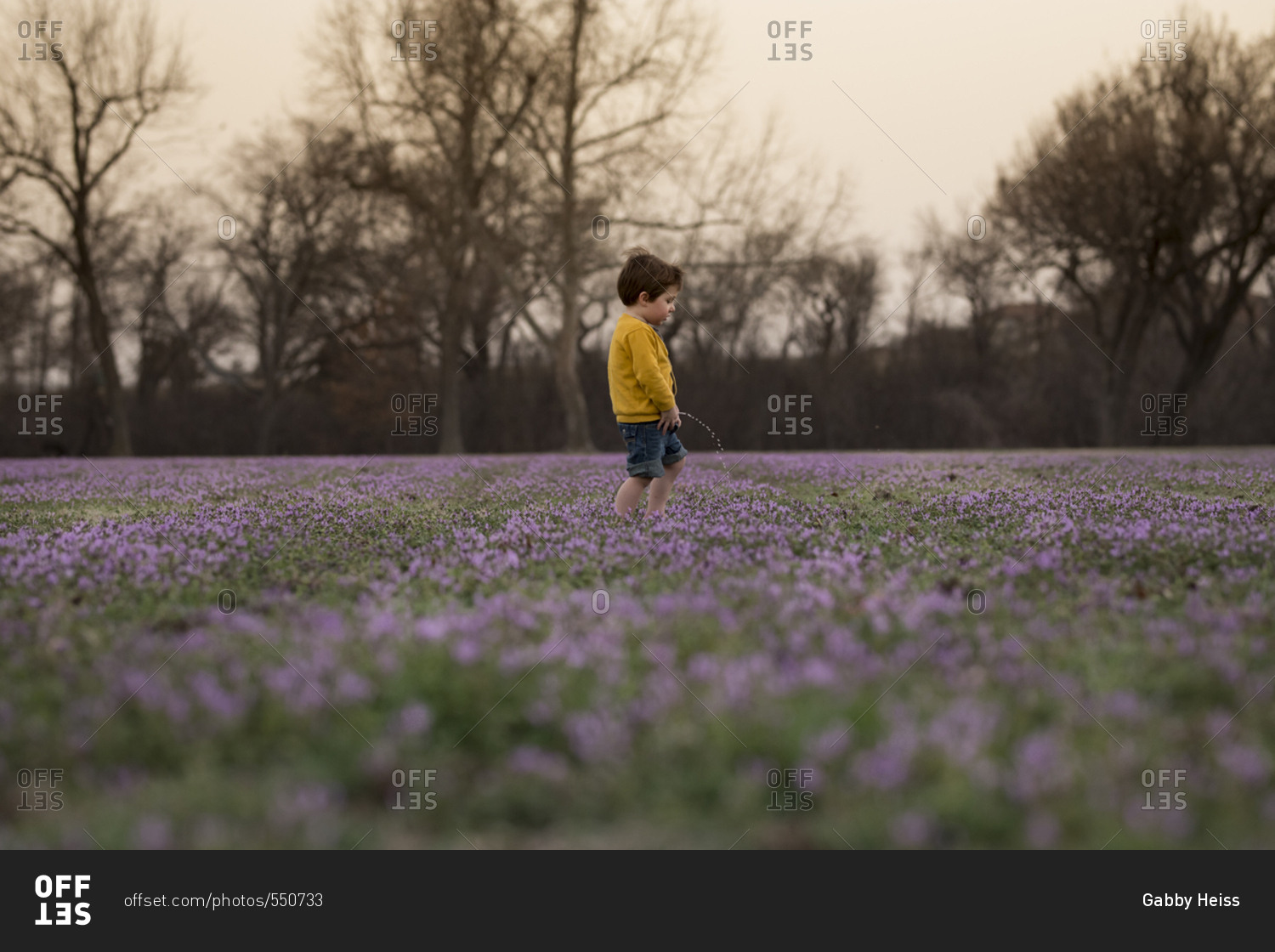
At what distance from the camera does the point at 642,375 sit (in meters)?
8.31

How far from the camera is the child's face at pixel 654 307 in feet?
28.0

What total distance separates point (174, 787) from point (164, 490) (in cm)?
1207

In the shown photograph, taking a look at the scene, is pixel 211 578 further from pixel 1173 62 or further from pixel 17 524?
pixel 1173 62

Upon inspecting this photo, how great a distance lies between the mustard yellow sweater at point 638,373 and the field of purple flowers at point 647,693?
6.18ft

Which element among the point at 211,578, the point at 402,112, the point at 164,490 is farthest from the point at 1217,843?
the point at 402,112

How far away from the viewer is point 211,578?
5676 millimetres

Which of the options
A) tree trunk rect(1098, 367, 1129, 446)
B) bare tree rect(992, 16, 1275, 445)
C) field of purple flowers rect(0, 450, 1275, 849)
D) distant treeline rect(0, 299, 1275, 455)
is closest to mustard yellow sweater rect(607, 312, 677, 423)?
field of purple flowers rect(0, 450, 1275, 849)

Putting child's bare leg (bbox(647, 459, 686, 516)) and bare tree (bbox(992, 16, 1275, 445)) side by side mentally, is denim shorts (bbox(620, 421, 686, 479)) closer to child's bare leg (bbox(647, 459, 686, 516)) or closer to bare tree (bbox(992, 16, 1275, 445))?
child's bare leg (bbox(647, 459, 686, 516))

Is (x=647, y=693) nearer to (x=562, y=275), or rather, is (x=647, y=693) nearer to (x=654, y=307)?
(x=654, y=307)

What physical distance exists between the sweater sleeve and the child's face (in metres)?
0.31

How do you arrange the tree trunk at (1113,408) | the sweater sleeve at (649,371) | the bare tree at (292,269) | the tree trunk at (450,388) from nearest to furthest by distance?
the sweater sleeve at (649,371)
the tree trunk at (450,388)
the tree trunk at (1113,408)
the bare tree at (292,269)

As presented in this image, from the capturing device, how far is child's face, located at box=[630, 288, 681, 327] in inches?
336

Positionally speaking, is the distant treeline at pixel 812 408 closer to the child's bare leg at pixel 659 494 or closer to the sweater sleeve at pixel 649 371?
the child's bare leg at pixel 659 494

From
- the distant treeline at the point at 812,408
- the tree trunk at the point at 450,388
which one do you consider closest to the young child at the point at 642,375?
the tree trunk at the point at 450,388
